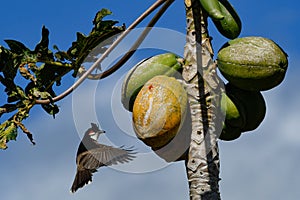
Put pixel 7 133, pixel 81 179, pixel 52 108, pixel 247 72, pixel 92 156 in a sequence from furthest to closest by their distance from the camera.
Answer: pixel 81 179 → pixel 92 156 → pixel 52 108 → pixel 7 133 → pixel 247 72

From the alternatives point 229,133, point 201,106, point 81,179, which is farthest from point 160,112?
point 81,179

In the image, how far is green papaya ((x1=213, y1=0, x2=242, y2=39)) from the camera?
2.79m

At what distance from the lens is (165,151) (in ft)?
8.70

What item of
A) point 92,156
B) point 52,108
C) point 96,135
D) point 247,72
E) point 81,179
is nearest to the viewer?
point 247,72

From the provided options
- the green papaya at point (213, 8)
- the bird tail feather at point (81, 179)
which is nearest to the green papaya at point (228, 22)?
the green papaya at point (213, 8)

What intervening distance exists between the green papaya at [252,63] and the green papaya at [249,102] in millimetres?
53

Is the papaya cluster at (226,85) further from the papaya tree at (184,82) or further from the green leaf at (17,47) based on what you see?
the green leaf at (17,47)

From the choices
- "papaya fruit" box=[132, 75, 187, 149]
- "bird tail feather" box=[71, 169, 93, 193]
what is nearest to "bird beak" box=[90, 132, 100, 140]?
"bird tail feather" box=[71, 169, 93, 193]

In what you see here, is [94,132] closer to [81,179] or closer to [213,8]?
[81,179]

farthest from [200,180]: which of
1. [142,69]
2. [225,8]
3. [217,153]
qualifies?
[225,8]

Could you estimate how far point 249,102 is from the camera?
9.36ft

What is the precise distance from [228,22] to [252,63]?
21 centimetres

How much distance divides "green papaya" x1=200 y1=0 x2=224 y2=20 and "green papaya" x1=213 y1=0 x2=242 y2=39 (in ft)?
0.38

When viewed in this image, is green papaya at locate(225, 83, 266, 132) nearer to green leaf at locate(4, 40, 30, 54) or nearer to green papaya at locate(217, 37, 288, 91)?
green papaya at locate(217, 37, 288, 91)
